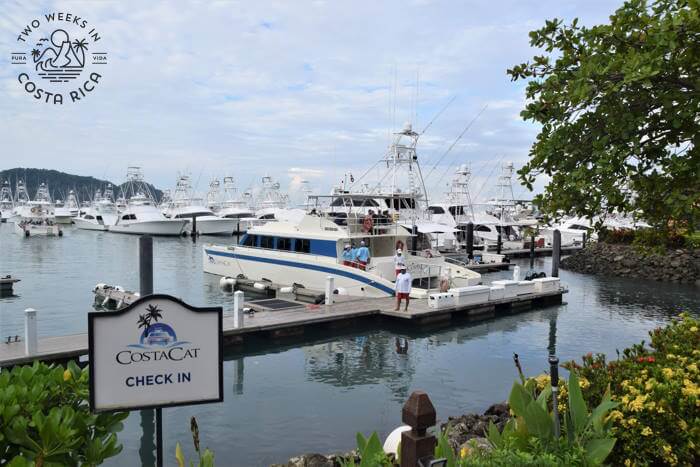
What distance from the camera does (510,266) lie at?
1452 inches

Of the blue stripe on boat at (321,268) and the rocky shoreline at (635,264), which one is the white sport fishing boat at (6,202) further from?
the rocky shoreline at (635,264)

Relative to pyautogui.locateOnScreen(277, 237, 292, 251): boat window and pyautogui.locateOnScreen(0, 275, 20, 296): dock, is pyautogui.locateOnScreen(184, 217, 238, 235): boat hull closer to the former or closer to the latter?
pyautogui.locateOnScreen(0, 275, 20, 296): dock

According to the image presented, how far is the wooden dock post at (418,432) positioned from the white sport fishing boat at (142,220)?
60.1m

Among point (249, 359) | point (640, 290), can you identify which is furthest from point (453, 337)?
point (640, 290)

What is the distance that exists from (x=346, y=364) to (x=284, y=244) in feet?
32.8

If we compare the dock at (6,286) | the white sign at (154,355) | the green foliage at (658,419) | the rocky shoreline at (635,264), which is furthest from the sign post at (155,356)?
the rocky shoreline at (635,264)

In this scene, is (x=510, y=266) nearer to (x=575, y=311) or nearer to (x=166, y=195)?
(x=575, y=311)

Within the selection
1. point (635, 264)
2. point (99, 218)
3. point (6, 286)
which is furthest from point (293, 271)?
point (99, 218)

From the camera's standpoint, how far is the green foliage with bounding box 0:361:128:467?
367 cm

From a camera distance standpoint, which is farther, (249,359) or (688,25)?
(249,359)

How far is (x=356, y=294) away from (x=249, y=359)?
6.55m

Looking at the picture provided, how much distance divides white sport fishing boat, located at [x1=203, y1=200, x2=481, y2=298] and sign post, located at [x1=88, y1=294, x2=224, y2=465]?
15.3 metres

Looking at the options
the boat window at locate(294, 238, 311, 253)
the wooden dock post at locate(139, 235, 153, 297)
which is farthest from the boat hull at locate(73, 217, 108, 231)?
the wooden dock post at locate(139, 235, 153, 297)

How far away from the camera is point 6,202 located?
132m
